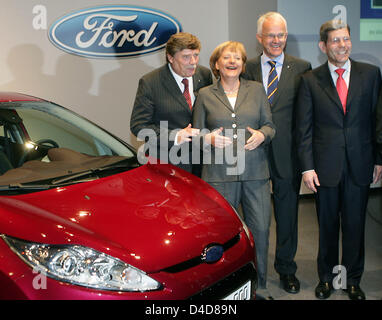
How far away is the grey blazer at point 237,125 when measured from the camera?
271 centimetres

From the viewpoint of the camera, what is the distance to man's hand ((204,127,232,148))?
259cm

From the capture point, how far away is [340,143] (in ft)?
8.80

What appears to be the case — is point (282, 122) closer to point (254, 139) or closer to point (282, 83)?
point (282, 83)

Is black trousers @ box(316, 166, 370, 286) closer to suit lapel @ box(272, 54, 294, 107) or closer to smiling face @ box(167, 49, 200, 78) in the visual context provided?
suit lapel @ box(272, 54, 294, 107)

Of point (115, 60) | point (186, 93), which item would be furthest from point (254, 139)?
point (115, 60)

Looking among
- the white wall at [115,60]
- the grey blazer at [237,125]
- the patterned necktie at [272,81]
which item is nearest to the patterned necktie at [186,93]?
the grey blazer at [237,125]

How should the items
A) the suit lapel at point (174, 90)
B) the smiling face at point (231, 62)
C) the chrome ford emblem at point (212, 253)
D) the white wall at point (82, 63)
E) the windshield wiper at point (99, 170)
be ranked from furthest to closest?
the white wall at point (82, 63) < the suit lapel at point (174, 90) < the smiling face at point (231, 62) < the windshield wiper at point (99, 170) < the chrome ford emblem at point (212, 253)

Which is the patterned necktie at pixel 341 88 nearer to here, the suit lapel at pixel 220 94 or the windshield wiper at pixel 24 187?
the suit lapel at pixel 220 94

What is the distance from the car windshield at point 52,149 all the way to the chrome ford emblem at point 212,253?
2.30 ft

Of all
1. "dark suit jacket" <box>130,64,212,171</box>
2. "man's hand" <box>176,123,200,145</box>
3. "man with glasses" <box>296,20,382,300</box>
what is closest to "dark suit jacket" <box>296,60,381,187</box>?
"man with glasses" <box>296,20,382,300</box>

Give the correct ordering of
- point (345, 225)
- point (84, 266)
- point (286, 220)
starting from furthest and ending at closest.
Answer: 1. point (286, 220)
2. point (345, 225)
3. point (84, 266)

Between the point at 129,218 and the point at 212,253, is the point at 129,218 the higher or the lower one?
the higher one

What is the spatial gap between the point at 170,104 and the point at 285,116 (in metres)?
0.72
